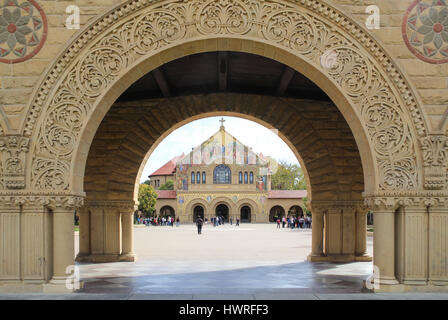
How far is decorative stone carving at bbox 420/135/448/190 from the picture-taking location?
7574mm

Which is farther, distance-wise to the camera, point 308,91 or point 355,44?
point 308,91

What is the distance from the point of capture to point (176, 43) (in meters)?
7.88

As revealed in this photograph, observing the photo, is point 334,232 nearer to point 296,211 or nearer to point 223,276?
point 223,276

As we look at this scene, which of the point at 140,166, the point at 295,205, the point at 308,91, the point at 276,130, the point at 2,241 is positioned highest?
the point at 308,91

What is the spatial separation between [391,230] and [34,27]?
671 cm

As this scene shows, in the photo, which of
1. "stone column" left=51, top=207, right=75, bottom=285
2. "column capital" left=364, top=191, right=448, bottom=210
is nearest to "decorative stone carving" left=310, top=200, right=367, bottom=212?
"column capital" left=364, top=191, right=448, bottom=210

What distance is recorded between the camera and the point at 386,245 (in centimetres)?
772

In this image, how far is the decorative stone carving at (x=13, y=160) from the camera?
7.57 metres

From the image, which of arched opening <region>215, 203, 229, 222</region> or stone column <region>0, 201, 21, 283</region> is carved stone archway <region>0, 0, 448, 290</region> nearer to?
stone column <region>0, 201, 21, 283</region>

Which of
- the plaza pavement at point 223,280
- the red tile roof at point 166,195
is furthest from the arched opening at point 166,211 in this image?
the plaza pavement at point 223,280

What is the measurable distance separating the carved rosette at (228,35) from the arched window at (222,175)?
5322 centimetres

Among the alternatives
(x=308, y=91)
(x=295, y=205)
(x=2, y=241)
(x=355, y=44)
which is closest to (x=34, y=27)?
(x=2, y=241)
